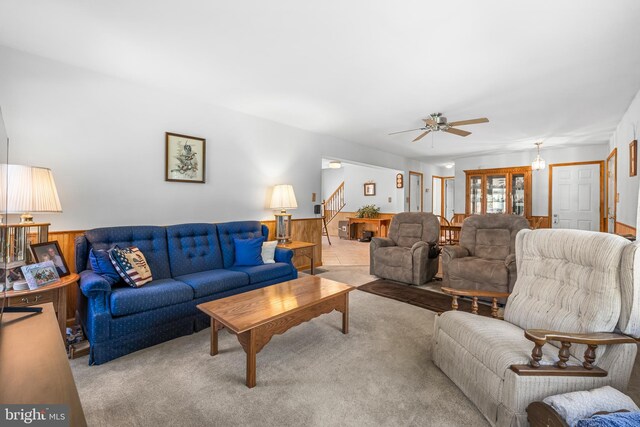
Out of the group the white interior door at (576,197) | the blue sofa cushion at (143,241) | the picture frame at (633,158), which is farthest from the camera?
the white interior door at (576,197)

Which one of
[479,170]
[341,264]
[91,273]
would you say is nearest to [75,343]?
[91,273]

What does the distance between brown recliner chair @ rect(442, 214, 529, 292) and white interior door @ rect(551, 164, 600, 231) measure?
3.87m

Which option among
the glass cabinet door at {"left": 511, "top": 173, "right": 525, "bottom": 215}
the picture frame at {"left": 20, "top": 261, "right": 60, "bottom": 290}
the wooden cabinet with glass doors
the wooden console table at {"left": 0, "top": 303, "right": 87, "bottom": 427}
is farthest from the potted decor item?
the wooden console table at {"left": 0, "top": 303, "right": 87, "bottom": 427}

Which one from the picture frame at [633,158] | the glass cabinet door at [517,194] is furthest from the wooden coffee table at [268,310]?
the glass cabinet door at [517,194]

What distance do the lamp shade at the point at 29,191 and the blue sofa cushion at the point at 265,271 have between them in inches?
66.0

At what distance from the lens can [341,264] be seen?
5.59 metres

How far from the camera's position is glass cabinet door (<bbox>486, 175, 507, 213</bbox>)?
7.26 metres

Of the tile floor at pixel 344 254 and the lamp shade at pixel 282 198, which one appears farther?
the tile floor at pixel 344 254

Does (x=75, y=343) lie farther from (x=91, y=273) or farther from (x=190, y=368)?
(x=190, y=368)

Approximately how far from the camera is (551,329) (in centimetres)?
172

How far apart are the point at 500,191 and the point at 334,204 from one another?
500 centimetres

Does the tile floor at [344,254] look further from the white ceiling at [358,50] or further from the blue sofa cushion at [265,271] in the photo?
the white ceiling at [358,50]

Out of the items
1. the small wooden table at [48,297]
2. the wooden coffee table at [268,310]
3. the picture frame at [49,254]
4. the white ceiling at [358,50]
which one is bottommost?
the wooden coffee table at [268,310]

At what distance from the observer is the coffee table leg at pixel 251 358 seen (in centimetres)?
189
